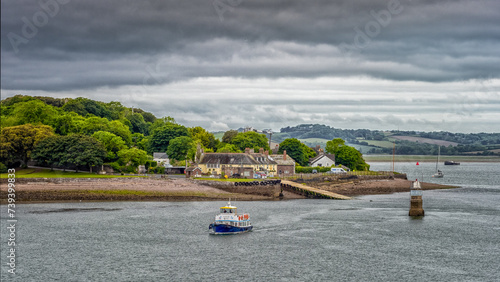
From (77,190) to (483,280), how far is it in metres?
63.7

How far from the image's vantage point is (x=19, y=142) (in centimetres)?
10331

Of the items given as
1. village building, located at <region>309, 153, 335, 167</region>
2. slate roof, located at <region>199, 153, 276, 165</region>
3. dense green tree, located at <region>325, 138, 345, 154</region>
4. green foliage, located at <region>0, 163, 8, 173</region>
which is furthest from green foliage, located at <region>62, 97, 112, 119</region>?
dense green tree, located at <region>325, 138, 345, 154</region>

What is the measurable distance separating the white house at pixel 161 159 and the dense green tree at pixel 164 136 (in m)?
6.00

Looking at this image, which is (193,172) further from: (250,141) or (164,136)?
(250,141)

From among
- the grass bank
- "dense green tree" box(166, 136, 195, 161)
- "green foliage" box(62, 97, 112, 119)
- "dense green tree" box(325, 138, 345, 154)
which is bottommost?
the grass bank

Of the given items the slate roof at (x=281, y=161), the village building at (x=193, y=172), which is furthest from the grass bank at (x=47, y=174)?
the slate roof at (x=281, y=161)

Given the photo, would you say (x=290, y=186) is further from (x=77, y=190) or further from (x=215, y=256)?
(x=215, y=256)

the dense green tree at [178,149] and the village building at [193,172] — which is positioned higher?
the dense green tree at [178,149]

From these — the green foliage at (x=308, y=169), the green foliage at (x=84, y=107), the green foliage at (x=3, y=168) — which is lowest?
the green foliage at (x=3, y=168)

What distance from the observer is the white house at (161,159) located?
129 metres

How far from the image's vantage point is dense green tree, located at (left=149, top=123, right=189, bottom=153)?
14175 centimetres

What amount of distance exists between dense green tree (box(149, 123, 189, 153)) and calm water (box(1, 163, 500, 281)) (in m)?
59.5

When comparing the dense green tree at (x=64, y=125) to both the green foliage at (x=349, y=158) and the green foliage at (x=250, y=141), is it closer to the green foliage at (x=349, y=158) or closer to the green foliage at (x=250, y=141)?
the green foliage at (x=250, y=141)

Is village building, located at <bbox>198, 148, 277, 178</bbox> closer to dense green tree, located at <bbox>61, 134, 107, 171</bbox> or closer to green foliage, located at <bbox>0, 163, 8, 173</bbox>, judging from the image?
dense green tree, located at <bbox>61, 134, 107, 171</bbox>
